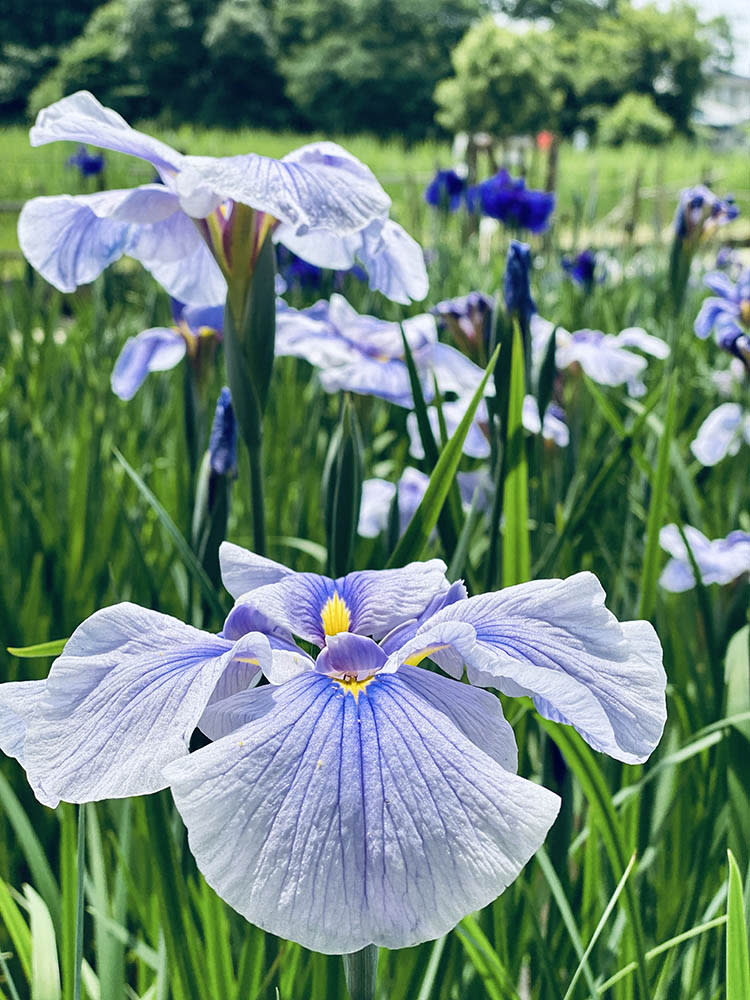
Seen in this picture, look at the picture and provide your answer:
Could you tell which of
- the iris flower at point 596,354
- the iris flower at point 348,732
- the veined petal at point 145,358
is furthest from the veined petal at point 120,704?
the iris flower at point 596,354

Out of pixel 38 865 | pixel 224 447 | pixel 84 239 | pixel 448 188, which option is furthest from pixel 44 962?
pixel 448 188

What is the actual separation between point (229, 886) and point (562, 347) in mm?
1395

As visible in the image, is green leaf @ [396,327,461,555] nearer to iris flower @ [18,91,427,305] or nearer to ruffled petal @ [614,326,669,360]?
iris flower @ [18,91,427,305]

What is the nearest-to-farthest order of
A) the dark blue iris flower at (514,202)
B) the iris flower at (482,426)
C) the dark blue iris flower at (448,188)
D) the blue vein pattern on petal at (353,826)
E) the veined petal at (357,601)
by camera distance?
Answer: 1. the blue vein pattern on petal at (353,826)
2. the veined petal at (357,601)
3. the iris flower at (482,426)
4. the dark blue iris flower at (514,202)
5. the dark blue iris flower at (448,188)

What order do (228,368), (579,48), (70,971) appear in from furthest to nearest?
(579,48)
(228,368)
(70,971)

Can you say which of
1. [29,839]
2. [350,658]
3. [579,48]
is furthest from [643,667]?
[579,48]

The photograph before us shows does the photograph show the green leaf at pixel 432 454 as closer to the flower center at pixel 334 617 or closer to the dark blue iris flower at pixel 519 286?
the dark blue iris flower at pixel 519 286

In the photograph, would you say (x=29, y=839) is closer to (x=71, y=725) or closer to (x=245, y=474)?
(x=71, y=725)

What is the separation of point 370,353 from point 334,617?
0.85 m

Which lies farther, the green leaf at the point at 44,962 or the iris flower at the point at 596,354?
the iris flower at the point at 596,354

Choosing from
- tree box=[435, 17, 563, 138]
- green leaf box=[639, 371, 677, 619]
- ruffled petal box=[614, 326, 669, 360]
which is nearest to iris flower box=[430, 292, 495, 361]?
ruffled petal box=[614, 326, 669, 360]

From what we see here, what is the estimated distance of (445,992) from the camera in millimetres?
633

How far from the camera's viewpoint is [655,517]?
734 millimetres

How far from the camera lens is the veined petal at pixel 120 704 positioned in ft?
1.24
